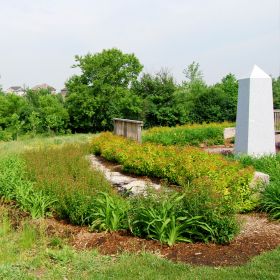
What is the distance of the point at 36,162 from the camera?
9109 mm

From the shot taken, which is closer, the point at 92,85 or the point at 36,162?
the point at 36,162

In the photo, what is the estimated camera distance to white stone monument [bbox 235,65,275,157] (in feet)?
31.9

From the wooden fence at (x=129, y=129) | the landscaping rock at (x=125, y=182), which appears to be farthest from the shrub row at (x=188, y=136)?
the landscaping rock at (x=125, y=182)

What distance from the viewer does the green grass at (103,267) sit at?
379 cm

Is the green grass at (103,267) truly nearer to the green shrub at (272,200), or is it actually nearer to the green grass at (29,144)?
the green shrub at (272,200)

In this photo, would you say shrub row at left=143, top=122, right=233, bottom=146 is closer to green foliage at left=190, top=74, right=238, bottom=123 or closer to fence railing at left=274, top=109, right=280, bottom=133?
fence railing at left=274, top=109, right=280, bottom=133

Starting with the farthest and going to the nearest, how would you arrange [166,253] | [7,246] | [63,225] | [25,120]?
[25,120] → [63,225] → [7,246] → [166,253]

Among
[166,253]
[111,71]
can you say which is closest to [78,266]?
[166,253]

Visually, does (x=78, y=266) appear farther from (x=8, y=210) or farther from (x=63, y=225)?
(x=8, y=210)

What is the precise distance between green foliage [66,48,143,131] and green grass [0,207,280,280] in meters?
19.5

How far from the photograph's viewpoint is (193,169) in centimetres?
668

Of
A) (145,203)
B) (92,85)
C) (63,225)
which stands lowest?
(63,225)

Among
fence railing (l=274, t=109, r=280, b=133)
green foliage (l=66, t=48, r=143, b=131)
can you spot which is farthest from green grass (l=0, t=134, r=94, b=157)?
fence railing (l=274, t=109, r=280, b=133)

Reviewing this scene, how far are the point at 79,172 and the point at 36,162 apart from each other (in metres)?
1.65
